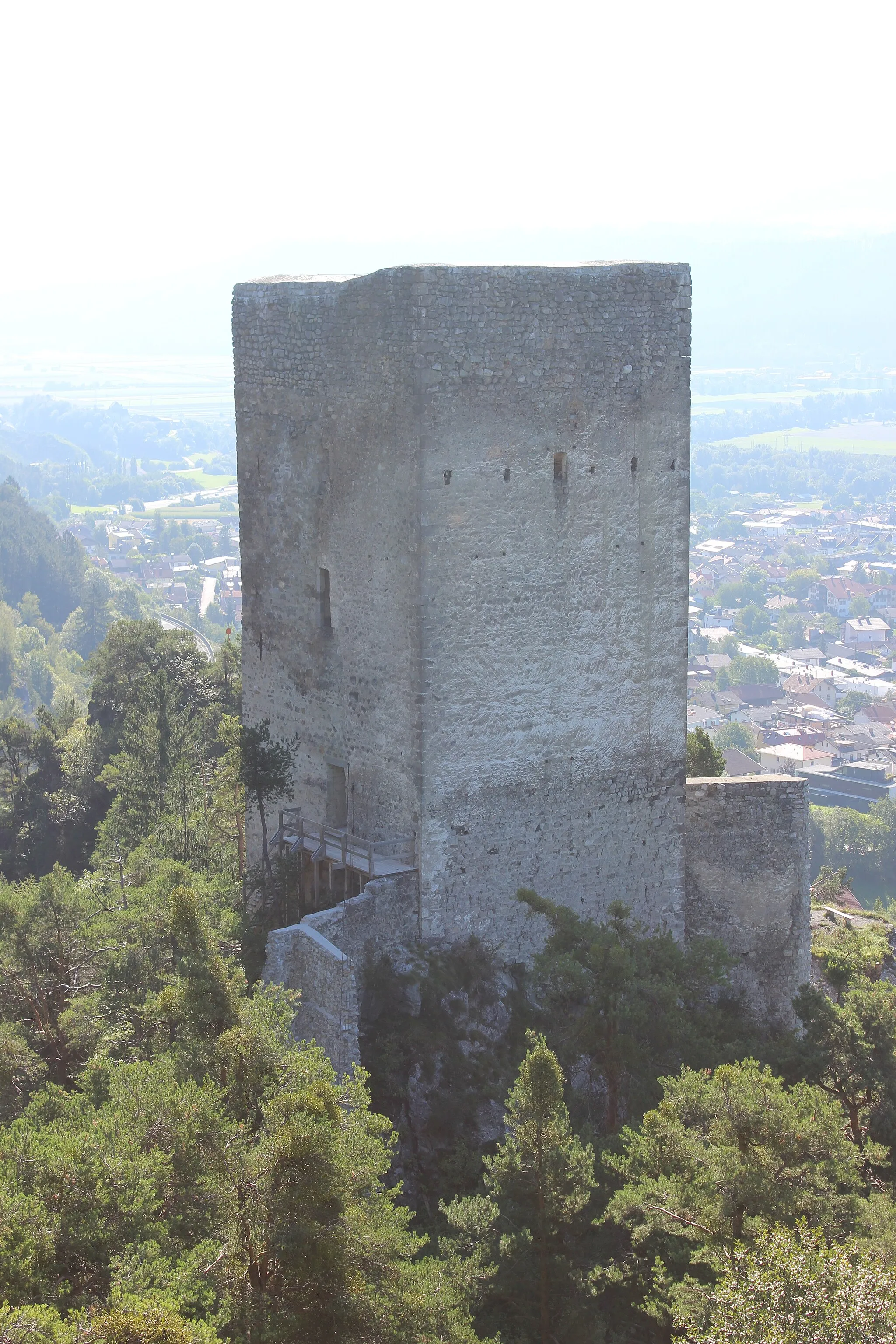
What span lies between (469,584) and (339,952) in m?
4.56

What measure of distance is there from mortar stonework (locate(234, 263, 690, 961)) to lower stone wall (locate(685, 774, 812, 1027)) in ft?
2.49

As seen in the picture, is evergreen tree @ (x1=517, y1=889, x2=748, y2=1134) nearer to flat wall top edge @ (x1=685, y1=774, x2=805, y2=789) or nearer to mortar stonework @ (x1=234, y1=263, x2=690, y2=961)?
mortar stonework @ (x1=234, y1=263, x2=690, y2=961)

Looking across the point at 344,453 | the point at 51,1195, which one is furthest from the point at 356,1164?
the point at 344,453

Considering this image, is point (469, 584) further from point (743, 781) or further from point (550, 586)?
point (743, 781)

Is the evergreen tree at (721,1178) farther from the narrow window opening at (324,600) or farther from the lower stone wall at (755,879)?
the narrow window opening at (324,600)

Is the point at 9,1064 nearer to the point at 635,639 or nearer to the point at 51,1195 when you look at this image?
the point at 51,1195

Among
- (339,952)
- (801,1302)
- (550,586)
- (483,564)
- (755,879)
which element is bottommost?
(755,879)

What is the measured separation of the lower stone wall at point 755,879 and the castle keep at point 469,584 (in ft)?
2.28

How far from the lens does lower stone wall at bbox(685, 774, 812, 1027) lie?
21859mm

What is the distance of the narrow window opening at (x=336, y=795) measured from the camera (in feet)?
66.4

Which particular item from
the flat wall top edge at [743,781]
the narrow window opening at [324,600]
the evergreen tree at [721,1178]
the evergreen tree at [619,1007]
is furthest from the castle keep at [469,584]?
the evergreen tree at [721,1178]

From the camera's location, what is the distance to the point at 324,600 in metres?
20.2

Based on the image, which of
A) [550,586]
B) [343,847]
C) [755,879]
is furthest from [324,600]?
[755,879]

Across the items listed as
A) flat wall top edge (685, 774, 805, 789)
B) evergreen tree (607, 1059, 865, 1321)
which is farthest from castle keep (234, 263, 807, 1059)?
evergreen tree (607, 1059, 865, 1321)
